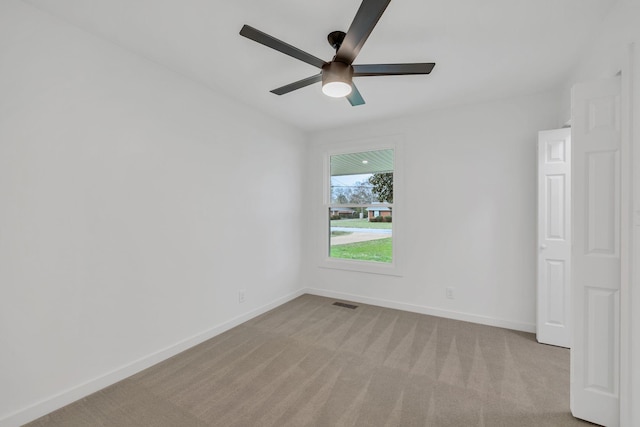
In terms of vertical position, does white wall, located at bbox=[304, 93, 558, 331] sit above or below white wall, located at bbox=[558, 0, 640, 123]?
below

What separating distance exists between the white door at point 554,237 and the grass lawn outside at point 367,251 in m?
1.70

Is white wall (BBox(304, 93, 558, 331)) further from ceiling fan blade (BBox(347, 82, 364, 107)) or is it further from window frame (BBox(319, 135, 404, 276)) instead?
ceiling fan blade (BBox(347, 82, 364, 107))

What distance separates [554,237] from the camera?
8.70 ft

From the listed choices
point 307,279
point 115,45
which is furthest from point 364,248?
point 115,45

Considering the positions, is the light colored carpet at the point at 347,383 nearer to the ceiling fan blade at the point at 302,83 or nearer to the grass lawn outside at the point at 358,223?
the grass lawn outside at the point at 358,223

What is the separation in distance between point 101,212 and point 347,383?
229 centimetres

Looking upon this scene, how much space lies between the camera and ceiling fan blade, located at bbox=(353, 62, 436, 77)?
1.84 meters

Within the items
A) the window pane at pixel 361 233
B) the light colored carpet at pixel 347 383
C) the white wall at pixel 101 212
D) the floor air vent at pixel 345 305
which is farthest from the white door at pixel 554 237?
the white wall at pixel 101 212

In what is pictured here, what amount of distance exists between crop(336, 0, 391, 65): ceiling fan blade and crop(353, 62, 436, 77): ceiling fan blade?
0.13 m

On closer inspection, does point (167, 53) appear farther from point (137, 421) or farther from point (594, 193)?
point (594, 193)

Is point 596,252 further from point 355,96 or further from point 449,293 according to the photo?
point 355,96

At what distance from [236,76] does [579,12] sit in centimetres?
263

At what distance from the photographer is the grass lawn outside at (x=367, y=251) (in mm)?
3878

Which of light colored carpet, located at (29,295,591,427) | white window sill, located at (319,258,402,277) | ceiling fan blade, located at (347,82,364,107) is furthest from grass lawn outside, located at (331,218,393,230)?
ceiling fan blade, located at (347,82,364,107)
